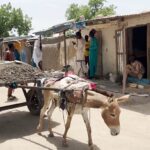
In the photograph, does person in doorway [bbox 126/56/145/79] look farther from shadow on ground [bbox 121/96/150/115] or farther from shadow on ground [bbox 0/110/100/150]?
shadow on ground [bbox 0/110/100/150]

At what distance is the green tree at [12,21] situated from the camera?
35156 mm

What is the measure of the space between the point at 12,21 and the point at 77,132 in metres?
29.5

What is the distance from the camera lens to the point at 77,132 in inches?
293

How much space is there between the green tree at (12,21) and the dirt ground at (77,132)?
86.6ft

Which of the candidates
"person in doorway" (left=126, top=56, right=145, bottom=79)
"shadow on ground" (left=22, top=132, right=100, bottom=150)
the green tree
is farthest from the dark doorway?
the green tree

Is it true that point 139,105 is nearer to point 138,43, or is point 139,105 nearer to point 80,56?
point 80,56

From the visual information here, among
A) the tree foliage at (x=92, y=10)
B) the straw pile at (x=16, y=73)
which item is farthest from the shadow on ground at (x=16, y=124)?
the tree foliage at (x=92, y=10)

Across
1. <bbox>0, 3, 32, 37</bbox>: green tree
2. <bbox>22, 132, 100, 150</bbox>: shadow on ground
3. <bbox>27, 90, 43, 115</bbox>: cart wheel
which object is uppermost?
<bbox>0, 3, 32, 37</bbox>: green tree

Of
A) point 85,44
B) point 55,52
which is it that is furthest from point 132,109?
point 55,52

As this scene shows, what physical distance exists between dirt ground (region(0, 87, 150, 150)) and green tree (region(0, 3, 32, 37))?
26398mm

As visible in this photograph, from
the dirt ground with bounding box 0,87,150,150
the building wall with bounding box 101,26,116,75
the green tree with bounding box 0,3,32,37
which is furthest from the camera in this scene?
the green tree with bounding box 0,3,32,37

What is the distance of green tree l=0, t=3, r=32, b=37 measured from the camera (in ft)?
115

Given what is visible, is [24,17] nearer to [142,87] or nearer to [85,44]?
[85,44]

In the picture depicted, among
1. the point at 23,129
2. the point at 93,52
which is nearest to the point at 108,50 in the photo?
the point at 93,52
